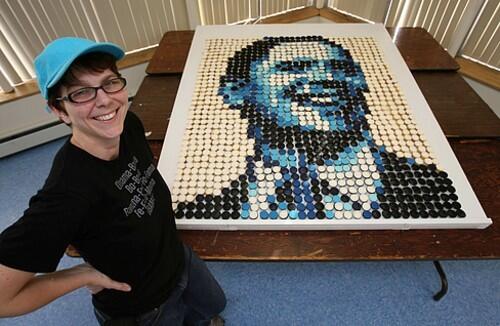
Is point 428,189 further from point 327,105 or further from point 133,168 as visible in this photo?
point 133,168

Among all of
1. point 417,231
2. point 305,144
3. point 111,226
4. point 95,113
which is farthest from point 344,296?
point 95,113

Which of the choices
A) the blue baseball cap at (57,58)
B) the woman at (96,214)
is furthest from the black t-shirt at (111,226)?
the blue baseball cap at (57,58)

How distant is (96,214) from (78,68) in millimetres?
283

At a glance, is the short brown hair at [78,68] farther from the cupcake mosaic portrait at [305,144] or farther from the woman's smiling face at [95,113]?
the cupcake mosaic portrait at [305,144]

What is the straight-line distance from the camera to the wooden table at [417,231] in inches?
32.9

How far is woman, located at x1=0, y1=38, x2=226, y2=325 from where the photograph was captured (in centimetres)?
52

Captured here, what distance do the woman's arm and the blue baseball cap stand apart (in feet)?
1.07

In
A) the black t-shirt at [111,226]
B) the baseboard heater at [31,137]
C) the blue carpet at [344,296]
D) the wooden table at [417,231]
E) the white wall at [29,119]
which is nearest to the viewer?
the black t-shirt at [111,226]

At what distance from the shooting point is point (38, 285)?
1.88 ft

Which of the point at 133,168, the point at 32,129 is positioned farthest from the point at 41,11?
the point at 133,168

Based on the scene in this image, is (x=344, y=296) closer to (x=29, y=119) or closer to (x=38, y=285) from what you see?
(x=38, y=285)

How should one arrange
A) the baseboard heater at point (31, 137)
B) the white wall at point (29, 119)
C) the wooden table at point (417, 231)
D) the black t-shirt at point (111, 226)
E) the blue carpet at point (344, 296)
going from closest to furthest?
1. the black t-shirt at point (111, 226)
2. the wooden table at point (417, 231)
3. the blue carpet at point (344, 296)
4. the white wall at point (29, 119)
5. the baseboard heater at point (31, 137)

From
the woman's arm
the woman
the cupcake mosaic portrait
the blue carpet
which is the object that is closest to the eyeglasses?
the woman

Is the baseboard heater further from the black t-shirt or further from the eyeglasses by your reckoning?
the eyeglasses
